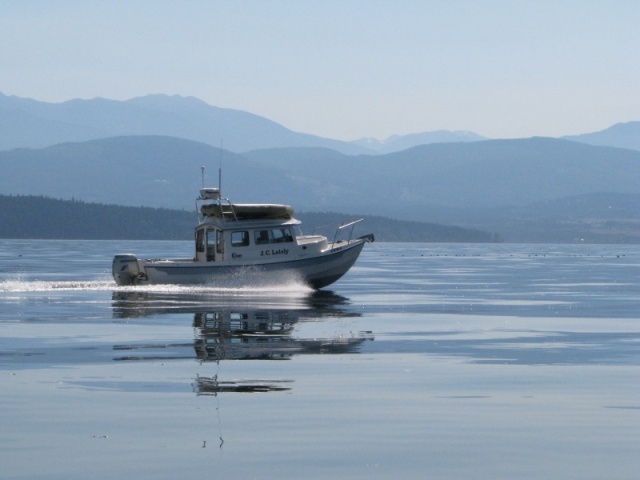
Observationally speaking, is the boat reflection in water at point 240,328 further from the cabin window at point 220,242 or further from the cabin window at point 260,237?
the cabin window at point 220,242

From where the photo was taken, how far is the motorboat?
6225 centimetres

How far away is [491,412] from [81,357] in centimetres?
1182

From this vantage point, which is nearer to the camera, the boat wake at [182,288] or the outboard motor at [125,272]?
the boat wake at [182,288]

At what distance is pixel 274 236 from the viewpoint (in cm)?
6266

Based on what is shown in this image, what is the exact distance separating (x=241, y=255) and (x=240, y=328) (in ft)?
76.3

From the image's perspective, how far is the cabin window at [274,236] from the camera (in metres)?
62.4

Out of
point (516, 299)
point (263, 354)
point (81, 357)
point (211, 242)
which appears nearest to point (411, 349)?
point (263, 354)

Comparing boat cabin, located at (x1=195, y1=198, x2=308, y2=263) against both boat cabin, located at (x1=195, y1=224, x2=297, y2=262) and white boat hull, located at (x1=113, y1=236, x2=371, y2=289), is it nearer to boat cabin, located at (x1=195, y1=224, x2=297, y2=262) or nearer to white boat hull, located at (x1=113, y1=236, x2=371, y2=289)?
boat cabin, located at (x1=195, y1=224, x2=297, y2=262)

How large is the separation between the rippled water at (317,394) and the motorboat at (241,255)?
1452 centimetres

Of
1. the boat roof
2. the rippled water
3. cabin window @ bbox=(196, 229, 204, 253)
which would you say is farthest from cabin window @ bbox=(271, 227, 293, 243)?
the rippled water

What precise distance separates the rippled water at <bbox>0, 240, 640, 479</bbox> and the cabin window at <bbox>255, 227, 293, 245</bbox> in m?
14.8

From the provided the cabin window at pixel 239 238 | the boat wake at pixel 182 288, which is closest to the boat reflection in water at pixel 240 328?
the boat wake at pixel 182 288

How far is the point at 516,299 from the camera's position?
2293 inches

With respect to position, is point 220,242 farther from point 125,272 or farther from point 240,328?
point 240,328
